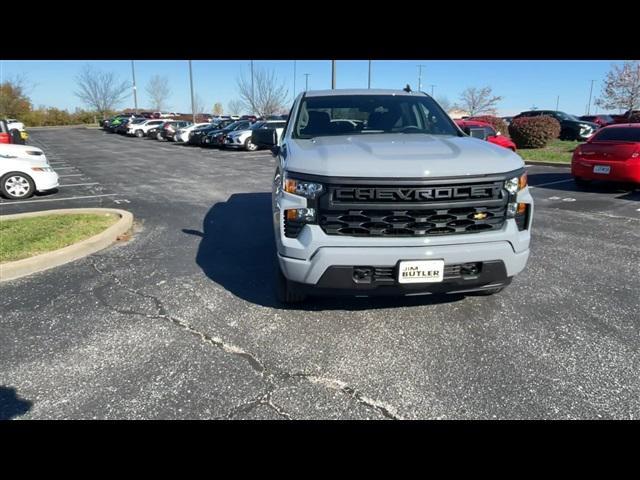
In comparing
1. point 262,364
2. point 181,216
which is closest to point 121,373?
point 262,364

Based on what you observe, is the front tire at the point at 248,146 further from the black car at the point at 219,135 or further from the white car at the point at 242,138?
the black car at the point at 219,135

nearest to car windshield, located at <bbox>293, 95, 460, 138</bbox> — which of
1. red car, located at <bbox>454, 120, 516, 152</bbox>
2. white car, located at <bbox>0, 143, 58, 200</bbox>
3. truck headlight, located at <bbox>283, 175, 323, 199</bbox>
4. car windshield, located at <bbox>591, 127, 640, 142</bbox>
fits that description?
red car, located at <bbox>454, 120, 516, 152</bbox>

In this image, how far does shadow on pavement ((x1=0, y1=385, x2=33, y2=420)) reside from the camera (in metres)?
2.32

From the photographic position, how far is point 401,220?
2852mm

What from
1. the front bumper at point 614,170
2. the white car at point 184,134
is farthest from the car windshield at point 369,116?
the white car at point 184,134

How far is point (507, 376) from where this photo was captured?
2.62m

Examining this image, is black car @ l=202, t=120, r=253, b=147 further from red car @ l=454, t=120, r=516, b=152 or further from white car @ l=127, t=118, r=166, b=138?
white car @ l=127, t=118, r=166, b=138

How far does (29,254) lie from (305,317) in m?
3.46

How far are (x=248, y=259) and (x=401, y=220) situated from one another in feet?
8.14

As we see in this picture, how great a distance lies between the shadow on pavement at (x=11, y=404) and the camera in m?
2.32

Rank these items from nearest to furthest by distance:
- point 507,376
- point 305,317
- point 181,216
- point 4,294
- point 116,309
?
point 507,376 → point 305,317 → point 116,309 → point 4,294 → point 181,216

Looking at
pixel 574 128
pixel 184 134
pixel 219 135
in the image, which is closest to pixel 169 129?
pixel 184 134
